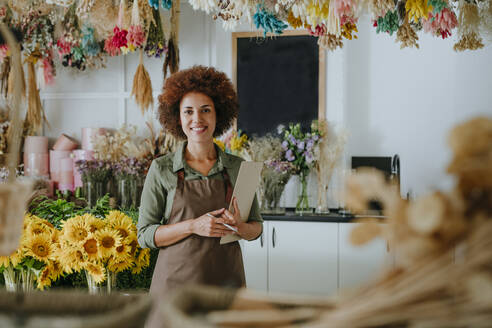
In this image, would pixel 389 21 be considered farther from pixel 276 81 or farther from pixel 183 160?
pixel 276 81

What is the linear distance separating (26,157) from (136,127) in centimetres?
117

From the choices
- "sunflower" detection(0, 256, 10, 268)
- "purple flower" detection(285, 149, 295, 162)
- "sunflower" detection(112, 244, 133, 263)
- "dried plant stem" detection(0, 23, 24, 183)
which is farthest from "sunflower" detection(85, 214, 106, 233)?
"purple flower" detection(285, 149, 295, 162)

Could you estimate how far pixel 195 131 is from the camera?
76.4 inches

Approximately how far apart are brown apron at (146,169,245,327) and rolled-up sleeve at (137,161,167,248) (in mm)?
55

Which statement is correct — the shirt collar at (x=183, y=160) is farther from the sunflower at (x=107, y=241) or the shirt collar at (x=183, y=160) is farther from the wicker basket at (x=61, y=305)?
the wicker basket at (x=61, y=305)

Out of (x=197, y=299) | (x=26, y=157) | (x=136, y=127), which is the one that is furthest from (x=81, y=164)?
(x=197, y=299)

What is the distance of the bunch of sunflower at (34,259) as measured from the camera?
183 cm

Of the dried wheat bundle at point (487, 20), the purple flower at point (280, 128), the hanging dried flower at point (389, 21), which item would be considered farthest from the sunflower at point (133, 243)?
the dried wheat bundle at point (487, 20)

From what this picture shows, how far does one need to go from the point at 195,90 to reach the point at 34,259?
97cm

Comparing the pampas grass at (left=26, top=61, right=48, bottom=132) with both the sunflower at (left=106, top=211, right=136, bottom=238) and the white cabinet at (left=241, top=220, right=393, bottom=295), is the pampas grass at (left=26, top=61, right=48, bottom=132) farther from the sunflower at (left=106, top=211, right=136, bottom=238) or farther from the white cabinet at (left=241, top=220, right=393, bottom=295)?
the sunflower at (left=106, top=211, right=136, bottom=238)

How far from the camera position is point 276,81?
13.9 feet

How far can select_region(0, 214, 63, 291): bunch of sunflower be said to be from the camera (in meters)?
1.83

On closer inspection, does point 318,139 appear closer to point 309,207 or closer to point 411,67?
point 309,207

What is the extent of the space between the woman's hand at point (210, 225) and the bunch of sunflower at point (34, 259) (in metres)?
0.58
